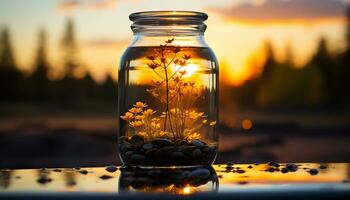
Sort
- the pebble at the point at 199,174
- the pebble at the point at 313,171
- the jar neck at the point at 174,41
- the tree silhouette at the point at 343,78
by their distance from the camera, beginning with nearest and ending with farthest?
1. the pebble at the point at 199,174
2. the pebble at the point at 313,171
3. the jar neck at the point at 174,41
4. the tree silhouette at the point at 343,78

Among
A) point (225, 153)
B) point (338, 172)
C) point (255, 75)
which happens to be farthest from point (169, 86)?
point (255, 75)

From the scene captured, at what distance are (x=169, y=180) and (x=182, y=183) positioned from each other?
66 mm

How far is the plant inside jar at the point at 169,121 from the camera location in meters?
1.58

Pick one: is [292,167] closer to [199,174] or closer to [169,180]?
[199,174]

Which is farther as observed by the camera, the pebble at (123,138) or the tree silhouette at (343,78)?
the tree silhouette at (343,78)

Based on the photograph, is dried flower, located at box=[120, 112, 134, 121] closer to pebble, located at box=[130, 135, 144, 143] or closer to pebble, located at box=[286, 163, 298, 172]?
pebble, located at box=[130, 135, 144, 143]

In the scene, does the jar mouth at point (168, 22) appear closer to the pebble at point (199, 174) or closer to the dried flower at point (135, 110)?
the dried flower at point (135, 110)

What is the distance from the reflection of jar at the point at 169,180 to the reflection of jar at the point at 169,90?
0.21 ft

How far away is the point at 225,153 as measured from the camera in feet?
32.3

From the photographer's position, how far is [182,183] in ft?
4.22

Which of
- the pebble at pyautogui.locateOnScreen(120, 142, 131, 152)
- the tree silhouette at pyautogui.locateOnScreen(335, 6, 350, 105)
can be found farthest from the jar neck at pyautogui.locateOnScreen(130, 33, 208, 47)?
the tree silhouette at pyautogui.locateOnScreen(335, 6, 350, 105)

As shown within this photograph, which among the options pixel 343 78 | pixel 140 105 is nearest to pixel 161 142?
pixel 140 105

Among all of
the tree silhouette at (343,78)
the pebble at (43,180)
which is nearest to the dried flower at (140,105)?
the pebble at (43,180)

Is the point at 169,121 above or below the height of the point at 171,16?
below
